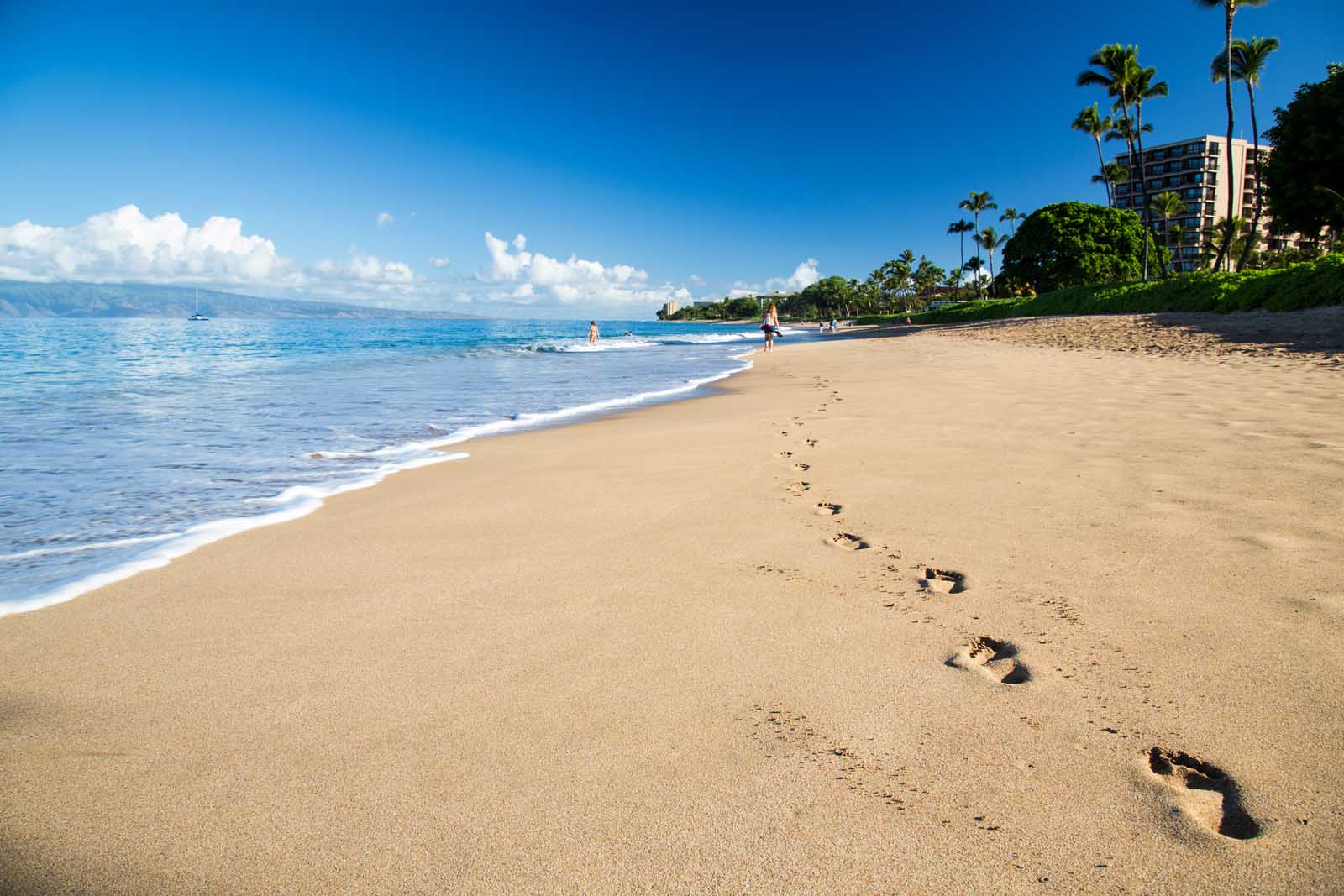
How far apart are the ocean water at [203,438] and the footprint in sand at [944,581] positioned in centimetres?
398

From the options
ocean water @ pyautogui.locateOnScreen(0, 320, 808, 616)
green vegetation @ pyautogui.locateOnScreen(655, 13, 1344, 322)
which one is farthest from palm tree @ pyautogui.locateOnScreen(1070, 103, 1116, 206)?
ocean water @ pyautogui.locateOnScreen(0, 320, 808, 616)

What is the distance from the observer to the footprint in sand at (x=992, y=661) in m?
2.12

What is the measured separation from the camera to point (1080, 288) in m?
32.2

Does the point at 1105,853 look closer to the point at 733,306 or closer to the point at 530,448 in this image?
the point at 530,448

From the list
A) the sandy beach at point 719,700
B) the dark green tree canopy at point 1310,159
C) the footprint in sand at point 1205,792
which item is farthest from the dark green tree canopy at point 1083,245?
the footprint in sand at point 1205,792

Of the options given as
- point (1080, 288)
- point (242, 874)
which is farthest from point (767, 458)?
point (1080, 288)

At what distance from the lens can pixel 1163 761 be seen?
65.7 inches

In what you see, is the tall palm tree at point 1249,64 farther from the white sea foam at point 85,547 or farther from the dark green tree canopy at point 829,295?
the dark green tree canopy at point 829,295

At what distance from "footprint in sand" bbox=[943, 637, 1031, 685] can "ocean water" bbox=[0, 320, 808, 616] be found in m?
3.96

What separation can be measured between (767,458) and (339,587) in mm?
3598

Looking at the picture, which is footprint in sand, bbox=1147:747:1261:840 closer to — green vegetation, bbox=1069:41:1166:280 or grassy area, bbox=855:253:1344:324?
grassy area, bbox=855:253:1344:324

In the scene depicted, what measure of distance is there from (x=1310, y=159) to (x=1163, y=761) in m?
36.7

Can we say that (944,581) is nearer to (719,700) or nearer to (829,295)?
(719,700)

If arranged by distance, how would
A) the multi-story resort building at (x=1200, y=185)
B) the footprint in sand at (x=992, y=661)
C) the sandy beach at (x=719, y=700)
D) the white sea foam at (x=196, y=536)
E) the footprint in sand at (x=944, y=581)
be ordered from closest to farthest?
the sandy beach at (x=719, y=700)
the footprint in sand at (x=992, y=661)
the footprint in sand at (x=944, y=581)
the white sea foam at (x=196, y=536)
the multi-story resort building at (x=1200, y=185)
